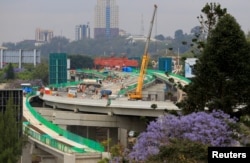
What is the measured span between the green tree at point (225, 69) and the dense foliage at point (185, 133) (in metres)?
4.79

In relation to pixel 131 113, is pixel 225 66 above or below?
above

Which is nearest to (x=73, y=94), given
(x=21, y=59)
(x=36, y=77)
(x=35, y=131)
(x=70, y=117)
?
(x=70, y=117)

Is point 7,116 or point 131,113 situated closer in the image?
point 7,116

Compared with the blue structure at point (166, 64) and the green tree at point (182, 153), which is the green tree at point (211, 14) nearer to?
the green tree at point (182, 153)

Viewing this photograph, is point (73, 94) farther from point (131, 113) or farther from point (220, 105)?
point (220, 105)

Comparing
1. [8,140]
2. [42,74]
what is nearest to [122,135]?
[8,140]

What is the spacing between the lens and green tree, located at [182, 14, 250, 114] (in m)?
23.7

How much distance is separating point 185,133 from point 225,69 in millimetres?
6653

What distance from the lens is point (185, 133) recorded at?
18.0m

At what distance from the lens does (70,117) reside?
53.5 metres

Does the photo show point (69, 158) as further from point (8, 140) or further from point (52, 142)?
point (52, 142)

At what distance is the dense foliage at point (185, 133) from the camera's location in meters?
17.4

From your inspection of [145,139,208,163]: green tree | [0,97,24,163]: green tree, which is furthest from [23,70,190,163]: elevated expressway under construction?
[145,139,208,163]: green tree

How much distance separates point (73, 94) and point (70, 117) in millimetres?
16744
